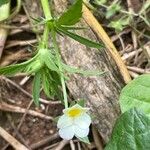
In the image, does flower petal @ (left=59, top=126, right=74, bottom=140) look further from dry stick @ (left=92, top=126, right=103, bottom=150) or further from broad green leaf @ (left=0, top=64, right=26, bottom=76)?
dry stick @ (left=92, top=126, right=103, bottom=150)

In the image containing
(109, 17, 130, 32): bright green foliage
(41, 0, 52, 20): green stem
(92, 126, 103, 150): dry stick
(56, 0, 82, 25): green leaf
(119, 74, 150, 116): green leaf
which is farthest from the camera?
(109, 17, 130, 32): bright green foliage

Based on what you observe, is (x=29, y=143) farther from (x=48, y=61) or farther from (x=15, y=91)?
(x=48, y=61)

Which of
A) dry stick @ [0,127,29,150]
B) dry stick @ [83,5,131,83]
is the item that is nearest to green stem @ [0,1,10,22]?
dry stick @ [83,5,131,83]

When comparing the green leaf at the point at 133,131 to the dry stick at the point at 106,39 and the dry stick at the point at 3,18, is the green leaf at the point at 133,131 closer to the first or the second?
the dry stick at the point at 106,39

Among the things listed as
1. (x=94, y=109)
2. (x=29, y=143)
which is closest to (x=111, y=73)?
(x=94, y=109)

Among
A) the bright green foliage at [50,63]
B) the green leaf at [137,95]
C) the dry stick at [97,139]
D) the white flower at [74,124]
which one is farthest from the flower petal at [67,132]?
the dry stick at [97,139]

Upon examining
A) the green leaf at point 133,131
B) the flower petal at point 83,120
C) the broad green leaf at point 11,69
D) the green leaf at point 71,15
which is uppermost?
the green leaf at point 71,15

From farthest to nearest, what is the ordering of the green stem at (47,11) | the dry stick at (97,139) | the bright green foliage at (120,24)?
the bright green foliage at (120,24), the dry stick at (97,139), the green stem at (47,11)
